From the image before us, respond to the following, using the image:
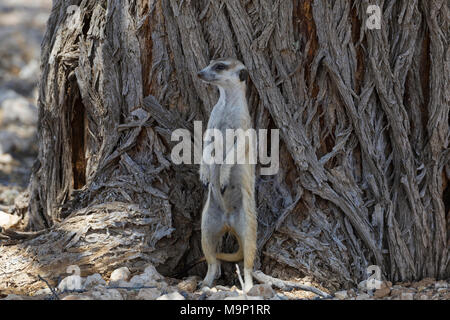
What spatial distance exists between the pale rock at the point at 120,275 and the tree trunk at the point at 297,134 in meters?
0.13

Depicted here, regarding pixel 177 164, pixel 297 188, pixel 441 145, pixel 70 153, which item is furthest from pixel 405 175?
pixel 70 153

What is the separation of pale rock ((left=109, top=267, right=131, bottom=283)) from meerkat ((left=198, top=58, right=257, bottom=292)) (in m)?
0.55

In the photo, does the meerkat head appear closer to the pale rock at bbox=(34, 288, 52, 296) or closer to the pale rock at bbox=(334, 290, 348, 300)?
the pale rock at bbox=(334, 290, 348, 300)

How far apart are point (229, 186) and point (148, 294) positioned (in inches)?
39.5

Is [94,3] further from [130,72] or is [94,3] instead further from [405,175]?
[405,175]

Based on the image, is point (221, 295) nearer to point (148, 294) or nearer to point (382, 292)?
point (148, 294)

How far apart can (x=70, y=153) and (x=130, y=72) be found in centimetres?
104

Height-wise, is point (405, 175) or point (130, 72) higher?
point (130, 72)

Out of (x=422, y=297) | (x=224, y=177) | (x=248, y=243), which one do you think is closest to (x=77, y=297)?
(x=248, y=243)

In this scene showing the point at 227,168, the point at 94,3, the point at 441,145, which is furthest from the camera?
the point at 94,3

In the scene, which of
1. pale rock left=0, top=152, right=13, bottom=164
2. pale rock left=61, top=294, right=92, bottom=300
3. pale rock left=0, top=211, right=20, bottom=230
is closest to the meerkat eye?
pale rock left=61, top=294, right=92, bottom=300

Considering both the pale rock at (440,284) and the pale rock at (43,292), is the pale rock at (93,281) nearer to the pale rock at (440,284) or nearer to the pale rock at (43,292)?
the pale rock at (43,292)

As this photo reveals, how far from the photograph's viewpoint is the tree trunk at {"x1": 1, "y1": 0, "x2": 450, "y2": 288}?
4602 millimetres

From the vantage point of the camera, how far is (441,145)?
476 centimetres
